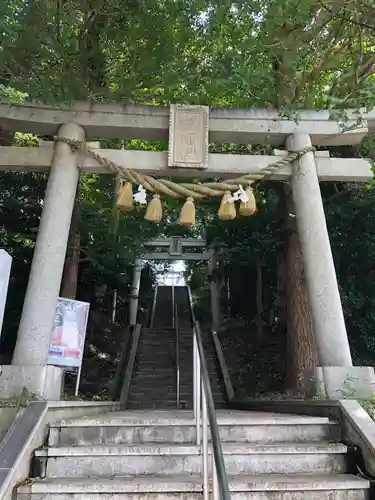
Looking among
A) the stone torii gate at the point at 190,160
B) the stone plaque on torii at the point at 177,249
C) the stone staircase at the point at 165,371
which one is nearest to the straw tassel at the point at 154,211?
the stone torii gate at the point at 190,160

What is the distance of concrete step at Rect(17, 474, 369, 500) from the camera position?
9.77ft

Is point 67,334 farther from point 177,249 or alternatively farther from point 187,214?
point 177,249

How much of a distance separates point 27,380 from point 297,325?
425cm

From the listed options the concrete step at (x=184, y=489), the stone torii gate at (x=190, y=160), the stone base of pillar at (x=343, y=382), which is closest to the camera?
the concrete step at (x=184, y=489)

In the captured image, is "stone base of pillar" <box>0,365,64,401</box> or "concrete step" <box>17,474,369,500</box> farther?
A: "stone base of pillar" <box>0,365,64,401</box>

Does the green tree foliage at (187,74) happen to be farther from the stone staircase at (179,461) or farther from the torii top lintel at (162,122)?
the stone staircase at (179,461)

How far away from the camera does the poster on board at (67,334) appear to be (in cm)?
555

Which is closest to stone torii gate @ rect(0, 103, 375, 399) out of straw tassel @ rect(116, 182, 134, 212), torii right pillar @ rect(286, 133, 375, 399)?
torii right pillar @ rect(286, 133, 375, 399)

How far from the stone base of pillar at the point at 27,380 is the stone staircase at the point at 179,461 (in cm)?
70

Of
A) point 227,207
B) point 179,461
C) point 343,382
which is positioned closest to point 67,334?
point 227,207

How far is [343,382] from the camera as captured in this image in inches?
182

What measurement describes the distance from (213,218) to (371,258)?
424cm

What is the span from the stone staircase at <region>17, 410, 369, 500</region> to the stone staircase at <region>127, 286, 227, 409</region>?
15.5 feet

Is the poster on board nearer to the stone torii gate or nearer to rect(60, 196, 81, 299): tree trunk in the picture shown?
the stone torii gate
